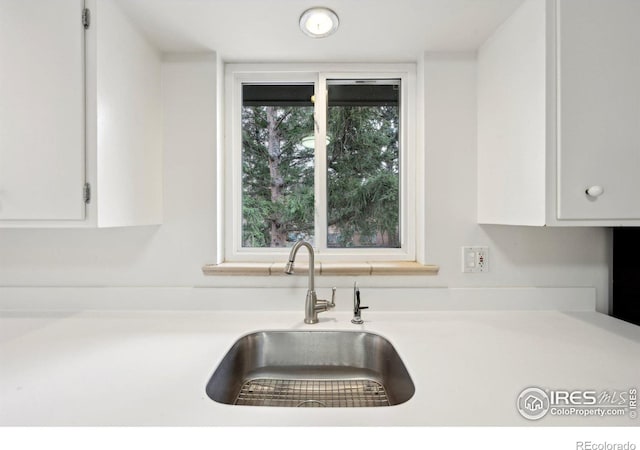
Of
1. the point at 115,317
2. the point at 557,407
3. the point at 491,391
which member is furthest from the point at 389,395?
the point at 115,317

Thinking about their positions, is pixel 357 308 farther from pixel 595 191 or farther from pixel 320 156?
pixel 595 191

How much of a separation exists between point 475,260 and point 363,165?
0.70 metres

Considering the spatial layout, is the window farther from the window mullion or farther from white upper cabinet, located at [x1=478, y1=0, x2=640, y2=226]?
white upper cabinet, located at [x1=478, y1=0, x2=640, y2=226]

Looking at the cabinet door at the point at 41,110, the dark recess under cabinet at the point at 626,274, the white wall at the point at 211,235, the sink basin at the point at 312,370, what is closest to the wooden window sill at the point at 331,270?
the white wall at the point at 211,235

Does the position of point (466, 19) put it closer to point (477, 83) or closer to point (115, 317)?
point (477, 83)

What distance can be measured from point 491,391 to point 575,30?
1133 millimetres

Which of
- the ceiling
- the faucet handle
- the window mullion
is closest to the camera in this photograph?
the ceiling

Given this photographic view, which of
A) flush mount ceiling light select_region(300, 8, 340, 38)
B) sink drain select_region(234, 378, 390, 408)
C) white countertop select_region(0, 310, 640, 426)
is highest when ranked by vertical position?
flush mount ceiling light select_region(300, 8, 340, 38)

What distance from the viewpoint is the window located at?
1521mm

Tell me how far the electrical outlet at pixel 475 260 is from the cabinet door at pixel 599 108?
44cm

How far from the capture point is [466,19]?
117 centimetres

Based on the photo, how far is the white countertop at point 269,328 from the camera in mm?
671

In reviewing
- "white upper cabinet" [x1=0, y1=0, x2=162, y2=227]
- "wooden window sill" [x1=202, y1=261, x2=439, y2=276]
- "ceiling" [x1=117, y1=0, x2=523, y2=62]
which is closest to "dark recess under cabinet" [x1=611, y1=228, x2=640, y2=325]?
"wooden window sill" [x1=202, y1=261, x2=439, y2=276]

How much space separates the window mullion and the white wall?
0.32 m
